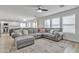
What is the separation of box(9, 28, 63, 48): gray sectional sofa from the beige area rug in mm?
98

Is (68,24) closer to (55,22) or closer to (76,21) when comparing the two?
(76,21)

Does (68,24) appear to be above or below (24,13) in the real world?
below

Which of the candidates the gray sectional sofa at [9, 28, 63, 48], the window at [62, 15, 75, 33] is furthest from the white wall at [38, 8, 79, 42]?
the gray sectional sofa at [9, 28, 63, 48]

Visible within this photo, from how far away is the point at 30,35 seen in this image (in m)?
1.57

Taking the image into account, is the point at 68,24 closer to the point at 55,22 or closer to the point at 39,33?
the point at 55,22

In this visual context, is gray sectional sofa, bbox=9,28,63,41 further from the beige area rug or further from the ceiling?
the ceiling

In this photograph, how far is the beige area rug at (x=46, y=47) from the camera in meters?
1.38

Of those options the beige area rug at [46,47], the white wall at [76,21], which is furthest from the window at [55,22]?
the beige area rug at [46,47]

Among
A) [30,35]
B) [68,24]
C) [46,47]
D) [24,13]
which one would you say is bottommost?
[46,47]

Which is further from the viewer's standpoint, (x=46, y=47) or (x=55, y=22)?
(x=55, y=22)

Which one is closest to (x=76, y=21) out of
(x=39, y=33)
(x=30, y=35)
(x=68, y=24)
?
(x=68, y=24)

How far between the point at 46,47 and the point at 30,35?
1.57 feet

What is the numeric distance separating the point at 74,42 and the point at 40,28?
33.3 inches

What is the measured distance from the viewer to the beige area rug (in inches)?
54.3
